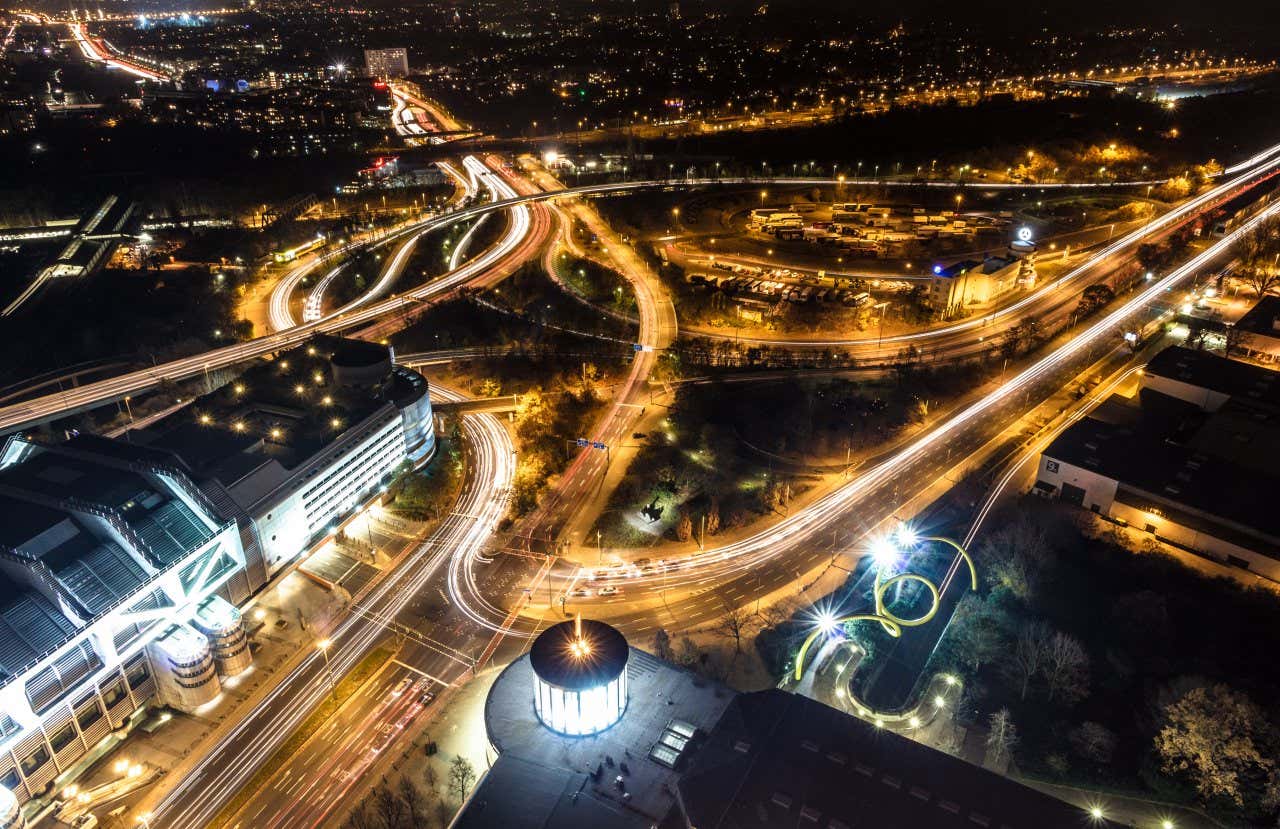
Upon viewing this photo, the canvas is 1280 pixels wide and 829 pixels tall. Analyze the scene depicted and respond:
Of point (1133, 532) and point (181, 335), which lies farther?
point (181, 335)

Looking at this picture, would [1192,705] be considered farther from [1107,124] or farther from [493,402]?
[1107,124]

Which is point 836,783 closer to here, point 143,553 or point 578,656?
point 578,656

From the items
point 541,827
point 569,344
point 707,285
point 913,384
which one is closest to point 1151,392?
point 913,384

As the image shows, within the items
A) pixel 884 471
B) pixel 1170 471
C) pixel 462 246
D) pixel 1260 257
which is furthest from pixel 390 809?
pixel 1260 257

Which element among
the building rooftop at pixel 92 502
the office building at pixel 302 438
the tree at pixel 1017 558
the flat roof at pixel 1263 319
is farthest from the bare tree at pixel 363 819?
the flat roof at pixel 1263 319

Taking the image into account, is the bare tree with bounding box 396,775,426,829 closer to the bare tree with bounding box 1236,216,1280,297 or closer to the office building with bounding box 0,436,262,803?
the office building with bounding box 0,436,262,803

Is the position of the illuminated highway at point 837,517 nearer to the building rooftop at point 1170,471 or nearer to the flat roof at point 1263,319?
the building rooftop at point 1170,471
